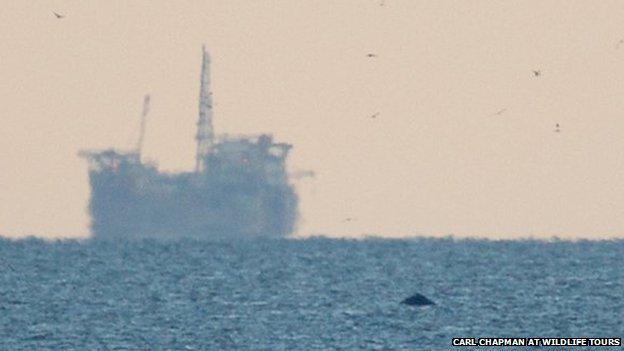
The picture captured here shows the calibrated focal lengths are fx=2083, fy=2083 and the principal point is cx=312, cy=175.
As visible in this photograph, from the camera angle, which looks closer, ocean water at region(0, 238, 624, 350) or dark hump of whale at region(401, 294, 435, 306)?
ocean water at region(0, 238, 624, 350)

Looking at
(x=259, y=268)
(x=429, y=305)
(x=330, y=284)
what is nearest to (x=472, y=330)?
(x=429, y=305)

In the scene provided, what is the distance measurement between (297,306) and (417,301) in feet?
22.0

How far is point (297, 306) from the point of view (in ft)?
382

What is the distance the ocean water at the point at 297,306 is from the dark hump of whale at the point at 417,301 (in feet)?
2.69

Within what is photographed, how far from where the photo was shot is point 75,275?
158 meters

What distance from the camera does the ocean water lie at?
94.4 m

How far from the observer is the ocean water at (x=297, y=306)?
94.4 metres

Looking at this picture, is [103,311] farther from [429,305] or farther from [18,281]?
[18,281]

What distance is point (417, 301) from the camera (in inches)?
4567

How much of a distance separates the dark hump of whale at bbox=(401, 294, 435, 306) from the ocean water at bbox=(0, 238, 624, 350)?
82 centimetres

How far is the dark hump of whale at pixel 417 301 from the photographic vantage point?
115 m

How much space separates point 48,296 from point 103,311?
15646mm

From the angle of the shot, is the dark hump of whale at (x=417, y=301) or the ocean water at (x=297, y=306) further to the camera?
the dark hump of whale at (x=417, y=301)

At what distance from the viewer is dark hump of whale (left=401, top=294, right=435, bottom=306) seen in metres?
115
